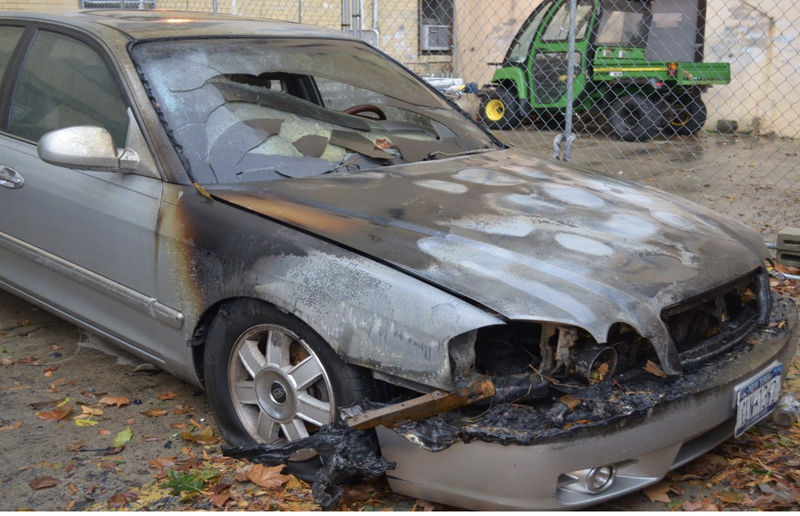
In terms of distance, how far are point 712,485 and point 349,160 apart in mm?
1930

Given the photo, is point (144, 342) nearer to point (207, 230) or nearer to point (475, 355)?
point (207, 230)

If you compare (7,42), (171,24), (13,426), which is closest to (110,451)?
(13,426)

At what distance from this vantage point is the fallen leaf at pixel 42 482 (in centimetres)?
294

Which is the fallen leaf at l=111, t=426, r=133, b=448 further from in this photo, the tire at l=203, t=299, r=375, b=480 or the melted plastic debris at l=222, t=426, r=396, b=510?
the melted plastic debris at l=222, t=426, r=396, b=510

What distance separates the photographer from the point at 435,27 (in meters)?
14.7

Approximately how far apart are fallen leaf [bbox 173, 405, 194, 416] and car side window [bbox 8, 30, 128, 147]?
1160mm

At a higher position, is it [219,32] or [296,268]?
[219,32]

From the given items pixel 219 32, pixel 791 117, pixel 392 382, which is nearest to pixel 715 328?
pixel 392 382

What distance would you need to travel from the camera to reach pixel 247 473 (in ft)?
9.68

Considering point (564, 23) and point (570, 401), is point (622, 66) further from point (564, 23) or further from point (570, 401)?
point (570, 401)

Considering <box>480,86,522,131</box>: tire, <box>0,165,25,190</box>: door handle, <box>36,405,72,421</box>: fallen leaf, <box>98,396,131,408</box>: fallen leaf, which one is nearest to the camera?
<box>36,405,72,421</box>: fallen leaf

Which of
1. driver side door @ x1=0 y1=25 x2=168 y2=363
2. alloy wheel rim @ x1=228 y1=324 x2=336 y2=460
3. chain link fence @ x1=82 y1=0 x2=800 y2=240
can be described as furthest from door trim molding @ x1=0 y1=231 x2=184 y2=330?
chain link fence @ x1=82 y1=0 x2=800 y2=240

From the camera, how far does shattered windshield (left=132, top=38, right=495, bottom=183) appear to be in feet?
10.9

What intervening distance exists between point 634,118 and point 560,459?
9843mm
